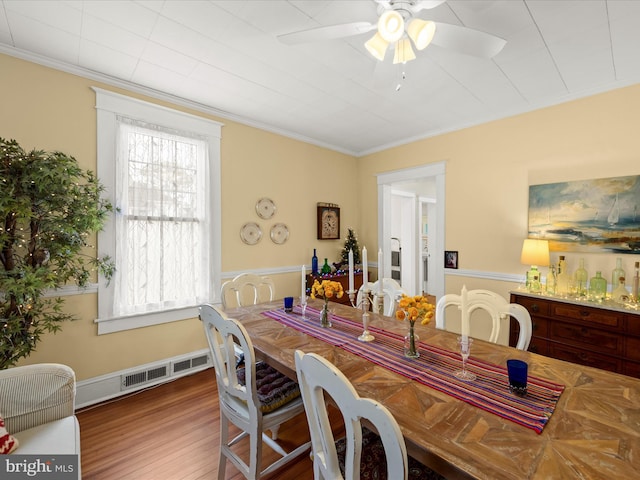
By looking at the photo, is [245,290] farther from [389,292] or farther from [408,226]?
[408,226]

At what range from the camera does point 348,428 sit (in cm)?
83

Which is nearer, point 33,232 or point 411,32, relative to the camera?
point 411,32

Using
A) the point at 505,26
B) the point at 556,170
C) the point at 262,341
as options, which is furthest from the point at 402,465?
the point at 556,170

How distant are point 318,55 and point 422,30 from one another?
0.93 metres

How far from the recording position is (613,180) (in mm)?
2467

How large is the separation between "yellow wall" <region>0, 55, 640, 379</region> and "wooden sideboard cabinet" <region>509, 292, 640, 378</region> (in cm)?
60

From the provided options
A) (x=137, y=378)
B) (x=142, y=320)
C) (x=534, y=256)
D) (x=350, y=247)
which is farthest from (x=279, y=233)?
(x=534, y=256)

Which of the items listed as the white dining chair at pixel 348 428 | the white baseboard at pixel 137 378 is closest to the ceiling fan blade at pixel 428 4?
the white dining chair at pixel 348 428

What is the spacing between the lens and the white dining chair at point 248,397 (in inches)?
53.7

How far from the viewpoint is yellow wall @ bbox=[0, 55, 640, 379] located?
7.45ft

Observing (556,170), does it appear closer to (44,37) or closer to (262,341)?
(262,341)

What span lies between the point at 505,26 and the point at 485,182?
1759 millimetres

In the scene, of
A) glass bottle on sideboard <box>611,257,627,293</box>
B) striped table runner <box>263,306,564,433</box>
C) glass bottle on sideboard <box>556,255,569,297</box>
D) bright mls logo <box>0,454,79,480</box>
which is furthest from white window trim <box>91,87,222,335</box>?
glass bottle on sideboard <box>611,257,627,293</box>

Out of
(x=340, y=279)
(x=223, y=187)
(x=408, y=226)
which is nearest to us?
(x=223, y=187)
